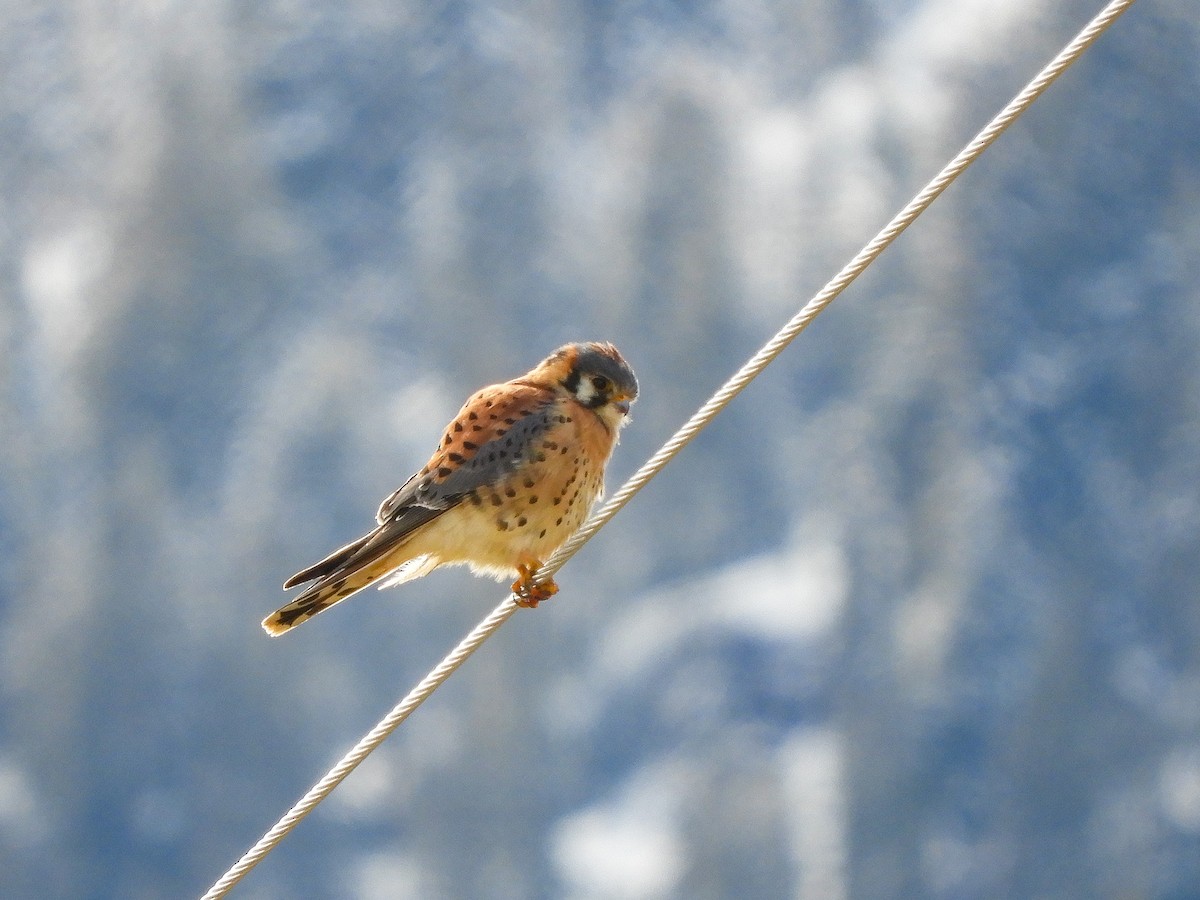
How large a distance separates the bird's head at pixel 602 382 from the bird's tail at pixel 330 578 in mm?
514

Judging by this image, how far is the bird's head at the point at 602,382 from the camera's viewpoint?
121 inches

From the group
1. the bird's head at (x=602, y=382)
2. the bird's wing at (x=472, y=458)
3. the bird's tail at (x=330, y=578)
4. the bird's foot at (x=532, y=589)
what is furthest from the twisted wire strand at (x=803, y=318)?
the bird's head at (x=602, y=382)

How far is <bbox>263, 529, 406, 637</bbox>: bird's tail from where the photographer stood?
2.80 meters

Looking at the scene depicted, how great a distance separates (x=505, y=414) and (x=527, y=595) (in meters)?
0.46

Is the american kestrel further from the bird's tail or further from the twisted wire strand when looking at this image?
the twisted wire strand

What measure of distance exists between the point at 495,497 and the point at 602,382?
0.35 m

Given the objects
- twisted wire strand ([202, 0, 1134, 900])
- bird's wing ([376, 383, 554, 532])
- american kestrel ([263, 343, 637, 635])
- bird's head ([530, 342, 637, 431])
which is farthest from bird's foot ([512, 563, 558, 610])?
twisted wire strand ([202, 0, 1134, 900])

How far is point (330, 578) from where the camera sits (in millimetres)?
2809

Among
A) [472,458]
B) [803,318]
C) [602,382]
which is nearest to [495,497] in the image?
[472,458]

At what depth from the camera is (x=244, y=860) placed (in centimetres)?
202

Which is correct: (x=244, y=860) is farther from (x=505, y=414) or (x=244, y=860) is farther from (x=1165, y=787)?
(x=1165, y=787)

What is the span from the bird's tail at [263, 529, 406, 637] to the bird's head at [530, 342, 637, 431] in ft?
1.69

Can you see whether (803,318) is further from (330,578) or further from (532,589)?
(330,578)

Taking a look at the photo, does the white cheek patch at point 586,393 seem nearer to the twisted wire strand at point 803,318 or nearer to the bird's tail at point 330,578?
the bird's tail at point 330,578
